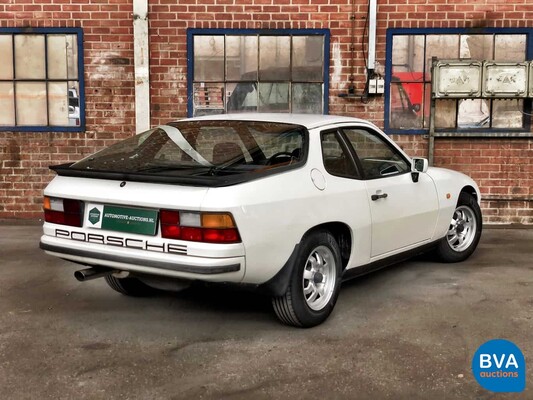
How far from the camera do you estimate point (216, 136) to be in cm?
496

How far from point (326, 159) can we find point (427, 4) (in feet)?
16.1

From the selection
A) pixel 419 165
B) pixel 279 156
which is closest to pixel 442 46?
pixel 419 165

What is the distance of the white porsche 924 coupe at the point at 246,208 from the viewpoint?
4.02 metres

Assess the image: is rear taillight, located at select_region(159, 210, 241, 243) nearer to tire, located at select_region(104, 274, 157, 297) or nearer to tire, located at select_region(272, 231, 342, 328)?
tire, located at select_region(272, 231, 342, 328)

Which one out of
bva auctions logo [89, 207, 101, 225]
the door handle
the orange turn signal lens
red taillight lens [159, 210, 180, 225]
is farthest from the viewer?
the door handle

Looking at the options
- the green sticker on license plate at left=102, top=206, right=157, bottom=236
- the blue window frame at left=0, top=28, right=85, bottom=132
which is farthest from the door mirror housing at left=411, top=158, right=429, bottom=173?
the blue window frame at left=0, top=28, right=85, bottom=132

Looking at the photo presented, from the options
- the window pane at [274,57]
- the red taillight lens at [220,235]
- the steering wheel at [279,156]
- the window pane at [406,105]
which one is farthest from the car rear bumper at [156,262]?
the window pane at [406,105]

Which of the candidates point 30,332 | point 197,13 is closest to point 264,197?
point 30,332

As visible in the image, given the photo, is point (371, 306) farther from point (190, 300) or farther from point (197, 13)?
point (197, 13)

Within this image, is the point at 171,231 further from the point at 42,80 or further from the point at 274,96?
the point at 42,80

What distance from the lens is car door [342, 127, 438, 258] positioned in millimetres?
5145

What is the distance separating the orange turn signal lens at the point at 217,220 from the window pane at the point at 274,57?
5.35 m

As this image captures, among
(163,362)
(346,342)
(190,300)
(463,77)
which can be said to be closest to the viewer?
(163,362)

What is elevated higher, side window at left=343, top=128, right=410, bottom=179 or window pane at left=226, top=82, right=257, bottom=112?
window pane at left=226, top=82, right=257, bottom=112
